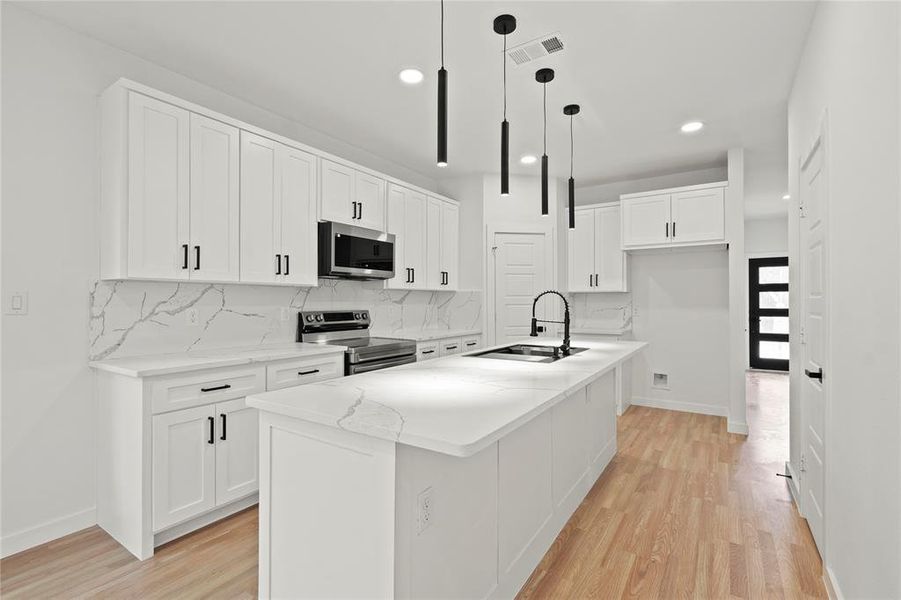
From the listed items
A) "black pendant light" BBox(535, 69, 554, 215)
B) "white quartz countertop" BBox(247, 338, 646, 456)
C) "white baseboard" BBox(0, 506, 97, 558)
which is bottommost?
"white baseboard" BBox(0, 506, 97, 558)

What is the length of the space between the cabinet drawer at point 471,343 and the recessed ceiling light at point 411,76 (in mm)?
2628

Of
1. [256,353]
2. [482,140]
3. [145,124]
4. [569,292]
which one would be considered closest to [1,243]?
[145,124]

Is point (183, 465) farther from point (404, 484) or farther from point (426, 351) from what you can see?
point (426, 351)

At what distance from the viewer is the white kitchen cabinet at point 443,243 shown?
15.8 feet

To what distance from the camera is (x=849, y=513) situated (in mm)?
1687

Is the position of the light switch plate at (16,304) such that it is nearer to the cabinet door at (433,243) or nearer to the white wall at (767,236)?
the cabinet door at (433,243)

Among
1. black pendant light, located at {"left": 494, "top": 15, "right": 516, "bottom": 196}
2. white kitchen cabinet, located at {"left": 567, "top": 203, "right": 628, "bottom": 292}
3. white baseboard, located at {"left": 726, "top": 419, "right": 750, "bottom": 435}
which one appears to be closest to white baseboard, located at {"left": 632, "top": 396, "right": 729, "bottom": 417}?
white baseboard, located at {"left": 726, "top": 419, "right": 750, "bottom": 435}

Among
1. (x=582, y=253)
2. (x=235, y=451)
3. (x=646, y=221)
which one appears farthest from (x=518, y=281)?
(x=235, y=451)

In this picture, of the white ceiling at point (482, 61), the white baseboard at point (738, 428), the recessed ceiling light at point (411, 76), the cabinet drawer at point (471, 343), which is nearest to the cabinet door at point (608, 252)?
the white ceiling at point (482, 61)

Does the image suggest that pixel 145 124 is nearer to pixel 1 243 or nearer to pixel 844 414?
pixel 1 243

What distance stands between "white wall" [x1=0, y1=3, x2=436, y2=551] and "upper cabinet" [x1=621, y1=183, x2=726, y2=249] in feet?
15.1

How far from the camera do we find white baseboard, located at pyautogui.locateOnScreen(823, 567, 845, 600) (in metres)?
1.78

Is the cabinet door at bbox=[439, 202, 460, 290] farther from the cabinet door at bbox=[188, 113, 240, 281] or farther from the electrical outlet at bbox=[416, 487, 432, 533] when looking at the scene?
the electrical outlet at bbox=[416, 487, 432, 533]

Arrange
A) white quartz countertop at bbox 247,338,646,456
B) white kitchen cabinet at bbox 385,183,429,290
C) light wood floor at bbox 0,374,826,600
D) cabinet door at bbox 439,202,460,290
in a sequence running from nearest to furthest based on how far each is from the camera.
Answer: white quartz countertop at bbox 247,338,646,456
light wood floor at bbox 0,374,826,600
white kitchen cabinet at bbox 385,183,429,290
cabinet door at bbox 439,202,460,290
